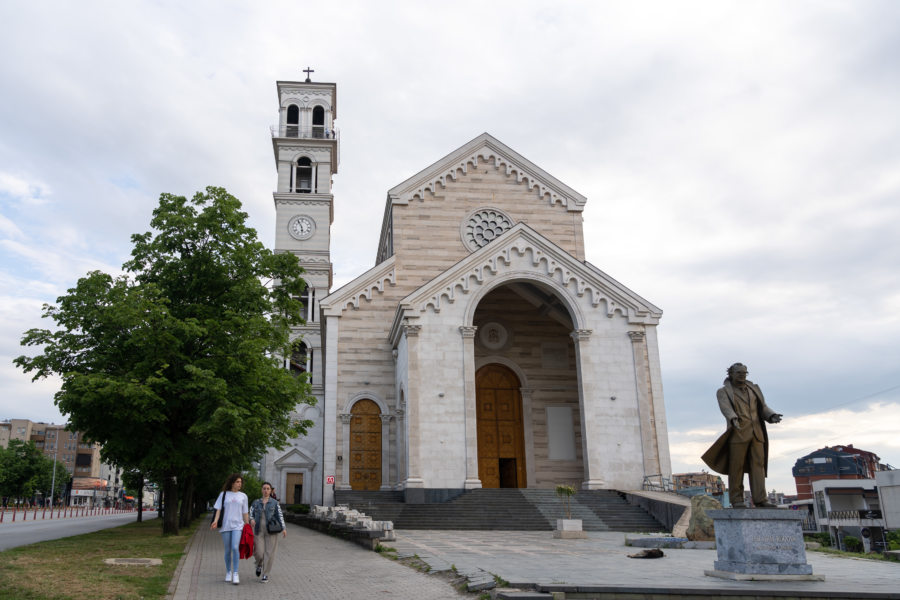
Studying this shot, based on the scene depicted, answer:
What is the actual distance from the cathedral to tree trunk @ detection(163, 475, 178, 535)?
20.7 ft

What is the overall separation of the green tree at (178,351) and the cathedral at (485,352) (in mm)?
4622

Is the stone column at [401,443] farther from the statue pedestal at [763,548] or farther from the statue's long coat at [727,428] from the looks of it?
the statue pedestal at [763,548]

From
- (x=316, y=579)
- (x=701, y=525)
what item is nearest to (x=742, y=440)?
(x=316, y=579)

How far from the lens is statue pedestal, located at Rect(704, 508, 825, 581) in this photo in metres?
9.99

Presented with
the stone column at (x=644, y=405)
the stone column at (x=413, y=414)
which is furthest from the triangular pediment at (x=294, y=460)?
the stone column at (x=644, y=405)

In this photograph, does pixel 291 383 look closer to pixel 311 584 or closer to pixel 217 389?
pixel 217 389

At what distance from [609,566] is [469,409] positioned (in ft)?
55.0

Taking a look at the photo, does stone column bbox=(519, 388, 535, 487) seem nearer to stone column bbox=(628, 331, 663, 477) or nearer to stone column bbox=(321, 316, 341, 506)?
stone column bbox=(628, 331, 663, 477)

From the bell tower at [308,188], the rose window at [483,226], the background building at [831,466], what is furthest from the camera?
the background building at [831,466]

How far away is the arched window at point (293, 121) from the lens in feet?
178

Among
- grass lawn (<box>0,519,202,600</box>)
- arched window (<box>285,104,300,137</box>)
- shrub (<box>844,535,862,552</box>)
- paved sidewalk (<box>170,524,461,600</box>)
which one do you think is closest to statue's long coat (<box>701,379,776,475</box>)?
paved sidewalk (<box>170,524,461,600</box>)

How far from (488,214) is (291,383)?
18151 millimetres

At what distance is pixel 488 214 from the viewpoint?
36719 millimetres

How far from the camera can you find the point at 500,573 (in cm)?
1042
